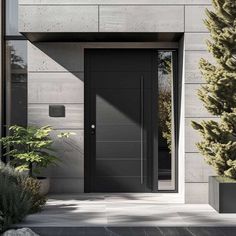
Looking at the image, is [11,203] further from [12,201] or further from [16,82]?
[16,82]

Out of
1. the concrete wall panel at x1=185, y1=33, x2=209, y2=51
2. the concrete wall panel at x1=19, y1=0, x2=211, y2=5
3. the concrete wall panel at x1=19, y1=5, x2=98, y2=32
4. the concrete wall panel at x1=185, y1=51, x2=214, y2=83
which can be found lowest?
the concrete wall panel at x1=185, y1=51, x2=214, y2=83

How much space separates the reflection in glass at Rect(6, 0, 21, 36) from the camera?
1123 centimetres

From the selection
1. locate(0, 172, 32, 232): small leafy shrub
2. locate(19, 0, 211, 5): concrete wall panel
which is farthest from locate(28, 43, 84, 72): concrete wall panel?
locate(0, 172, 32, 232): small leafy shrub

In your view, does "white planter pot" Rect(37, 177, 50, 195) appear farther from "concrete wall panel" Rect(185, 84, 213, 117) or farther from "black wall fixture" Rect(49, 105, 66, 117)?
"concrete wall panel" Rect(185, 84, 213, 117)

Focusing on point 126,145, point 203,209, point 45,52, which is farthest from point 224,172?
point 45,52

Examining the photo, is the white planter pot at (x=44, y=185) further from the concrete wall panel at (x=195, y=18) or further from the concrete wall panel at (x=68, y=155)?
the concrete wall panel at (x=195, y=18)

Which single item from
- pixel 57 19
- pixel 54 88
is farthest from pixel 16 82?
pixel 57 19

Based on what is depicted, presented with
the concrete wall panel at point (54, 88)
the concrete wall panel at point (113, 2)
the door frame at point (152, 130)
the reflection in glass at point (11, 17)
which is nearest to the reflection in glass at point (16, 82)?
the reflection in glass at point (11, 17)

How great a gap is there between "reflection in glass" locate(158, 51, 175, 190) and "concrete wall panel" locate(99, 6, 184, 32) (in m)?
1.33

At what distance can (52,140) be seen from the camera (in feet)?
35.0

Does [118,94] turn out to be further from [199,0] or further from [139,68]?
[199,0]

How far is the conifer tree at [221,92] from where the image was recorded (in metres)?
8.77

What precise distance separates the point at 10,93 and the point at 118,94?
2.21 meters

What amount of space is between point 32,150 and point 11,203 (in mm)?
2740
